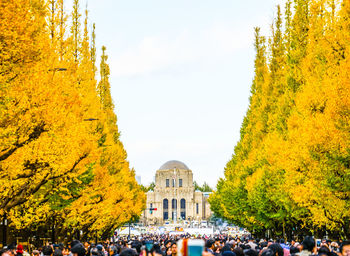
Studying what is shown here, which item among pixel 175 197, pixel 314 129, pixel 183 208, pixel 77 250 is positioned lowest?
pixel 77 250

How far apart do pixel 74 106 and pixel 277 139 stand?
1076 cm

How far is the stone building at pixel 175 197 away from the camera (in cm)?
16775

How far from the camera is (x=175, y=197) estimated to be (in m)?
169

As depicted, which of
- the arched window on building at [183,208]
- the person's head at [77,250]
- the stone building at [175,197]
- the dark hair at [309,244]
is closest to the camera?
the person's head at [77,250]

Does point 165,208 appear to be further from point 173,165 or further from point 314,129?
point 314,129

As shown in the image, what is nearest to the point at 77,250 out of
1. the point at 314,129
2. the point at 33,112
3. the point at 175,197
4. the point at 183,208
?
the point at 33,112

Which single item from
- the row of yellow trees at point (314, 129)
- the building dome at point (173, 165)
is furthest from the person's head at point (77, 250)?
the building dome at point (173, 165)

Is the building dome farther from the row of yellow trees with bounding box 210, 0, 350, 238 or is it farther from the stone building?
the row of yellow trees with bounding box 210, 0, 350, 238

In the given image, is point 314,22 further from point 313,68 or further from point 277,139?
point 277,139

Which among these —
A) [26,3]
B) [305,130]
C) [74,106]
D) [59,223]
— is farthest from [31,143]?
[59,223]

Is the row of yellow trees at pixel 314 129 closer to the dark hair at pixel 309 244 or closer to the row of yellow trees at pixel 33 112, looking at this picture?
the dark hair at pixel 309 244

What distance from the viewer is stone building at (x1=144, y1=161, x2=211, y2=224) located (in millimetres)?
167750

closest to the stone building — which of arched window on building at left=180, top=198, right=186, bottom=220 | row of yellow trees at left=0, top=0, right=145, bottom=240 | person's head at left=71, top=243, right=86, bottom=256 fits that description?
arched window on building at left=180, top=198, right=186, bottom=220

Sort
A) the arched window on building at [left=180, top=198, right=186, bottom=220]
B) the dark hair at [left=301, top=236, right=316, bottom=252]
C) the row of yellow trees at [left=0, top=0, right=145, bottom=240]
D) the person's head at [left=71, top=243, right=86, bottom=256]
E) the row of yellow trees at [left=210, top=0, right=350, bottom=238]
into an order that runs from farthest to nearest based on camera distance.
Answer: the arched window on building at [left=180, top=198, right=186, bottom=220]
the row of yellow trees at [left=210, top=0, right=350, bottom=238]
the row of yellow trees at [left=0, top=0, right=145, bottom=240]
the dark hair at [left=301, top=236, right=316, bottom=252]
the person's head at [left=71, top=243, right=86, bottom=256]
